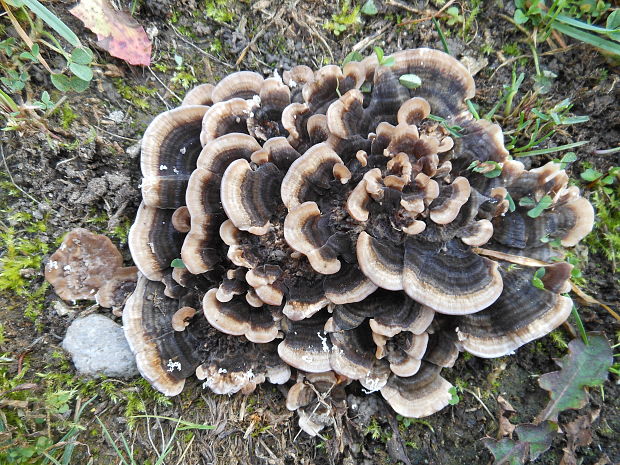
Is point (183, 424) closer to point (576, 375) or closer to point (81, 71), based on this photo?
point (81, 71)

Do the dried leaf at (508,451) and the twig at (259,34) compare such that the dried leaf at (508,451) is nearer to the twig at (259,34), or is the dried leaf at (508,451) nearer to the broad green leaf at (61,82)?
the twig at (259,34)

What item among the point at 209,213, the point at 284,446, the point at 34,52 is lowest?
the point at 284,446

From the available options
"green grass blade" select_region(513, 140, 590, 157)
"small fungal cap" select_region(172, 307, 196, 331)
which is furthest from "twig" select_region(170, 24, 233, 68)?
"green grass blade" select_region(513, 140, 590, 157)

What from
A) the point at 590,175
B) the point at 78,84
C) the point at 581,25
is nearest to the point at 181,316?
the point at 78,84

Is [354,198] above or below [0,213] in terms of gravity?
below

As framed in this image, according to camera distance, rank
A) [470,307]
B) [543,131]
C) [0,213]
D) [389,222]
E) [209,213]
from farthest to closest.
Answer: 1. [543,131]
2. [0,213]
3. [209,213]
4. [389,222]
5. [470,307]

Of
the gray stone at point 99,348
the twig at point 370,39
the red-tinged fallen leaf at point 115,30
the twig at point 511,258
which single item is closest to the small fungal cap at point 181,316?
the gray stone at point 99,348

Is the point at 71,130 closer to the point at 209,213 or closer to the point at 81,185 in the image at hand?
the point at 81,185

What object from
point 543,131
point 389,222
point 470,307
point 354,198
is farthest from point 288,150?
point 543,131
